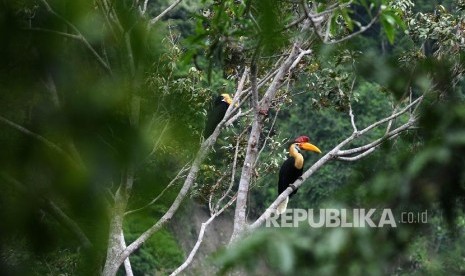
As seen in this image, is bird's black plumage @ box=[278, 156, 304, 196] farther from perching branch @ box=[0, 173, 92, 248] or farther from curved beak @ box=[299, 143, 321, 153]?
perching branch @ box=[0, 173, 92, 248]

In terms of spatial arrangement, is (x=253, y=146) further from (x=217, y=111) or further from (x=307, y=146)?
(x=307, y=146)

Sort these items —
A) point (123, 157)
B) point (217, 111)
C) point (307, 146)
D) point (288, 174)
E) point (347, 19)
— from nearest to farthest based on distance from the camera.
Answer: point (123, 157), point (347, 19), point (288, 174), point (217, 111), point (307, 146)

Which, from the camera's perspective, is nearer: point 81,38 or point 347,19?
point 81,38

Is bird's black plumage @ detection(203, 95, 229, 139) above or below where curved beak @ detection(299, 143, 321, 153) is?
above

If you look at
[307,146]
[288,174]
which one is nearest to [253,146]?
[288,174]

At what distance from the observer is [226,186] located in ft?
21.3

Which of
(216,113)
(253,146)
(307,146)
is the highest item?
(216,113)

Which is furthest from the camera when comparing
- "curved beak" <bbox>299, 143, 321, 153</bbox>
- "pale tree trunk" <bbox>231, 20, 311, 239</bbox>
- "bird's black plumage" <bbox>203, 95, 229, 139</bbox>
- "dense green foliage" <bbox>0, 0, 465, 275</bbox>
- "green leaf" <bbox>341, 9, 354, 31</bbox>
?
"curved beak" <bbox>299, 143, 321, 153</bbox>

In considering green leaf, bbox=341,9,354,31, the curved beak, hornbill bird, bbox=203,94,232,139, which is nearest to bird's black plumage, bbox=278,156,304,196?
the curved beak

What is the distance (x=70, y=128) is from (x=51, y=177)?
5cm

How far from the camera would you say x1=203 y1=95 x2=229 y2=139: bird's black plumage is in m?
6.40

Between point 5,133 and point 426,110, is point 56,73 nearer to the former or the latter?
point 5,133

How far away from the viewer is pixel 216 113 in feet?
21.5

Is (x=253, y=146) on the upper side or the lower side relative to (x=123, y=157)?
upper
